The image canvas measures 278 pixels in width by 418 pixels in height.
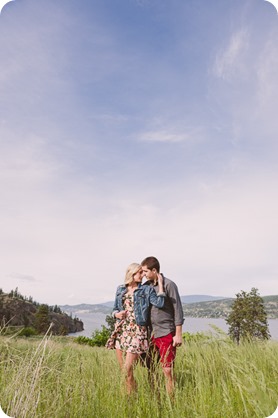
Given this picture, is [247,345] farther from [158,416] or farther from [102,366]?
[158,416]

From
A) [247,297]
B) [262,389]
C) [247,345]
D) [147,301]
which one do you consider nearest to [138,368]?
[147,301]

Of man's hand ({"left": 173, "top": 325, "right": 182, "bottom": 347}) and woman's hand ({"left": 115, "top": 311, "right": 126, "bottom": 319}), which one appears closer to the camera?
man's hand ({"left": 173, "top": 325, "right": 182, "bottom": 347})

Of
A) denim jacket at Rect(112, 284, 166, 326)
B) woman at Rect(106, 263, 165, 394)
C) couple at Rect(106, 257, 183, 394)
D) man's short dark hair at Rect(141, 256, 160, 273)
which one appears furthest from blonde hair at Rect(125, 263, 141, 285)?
man's short dark hair at Rect(141, 256, 160, 273)

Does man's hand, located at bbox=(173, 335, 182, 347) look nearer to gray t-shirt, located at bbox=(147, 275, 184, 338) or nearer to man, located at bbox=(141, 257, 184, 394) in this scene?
man, located at bbox=(141, 257, 184, 394)

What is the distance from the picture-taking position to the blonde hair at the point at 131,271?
4.71 metres

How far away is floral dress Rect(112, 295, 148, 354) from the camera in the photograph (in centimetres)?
433

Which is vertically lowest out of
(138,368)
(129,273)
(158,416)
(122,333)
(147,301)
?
(158,416)

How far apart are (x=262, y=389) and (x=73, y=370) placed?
2.66m

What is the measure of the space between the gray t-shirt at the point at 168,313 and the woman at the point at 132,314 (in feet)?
0.31

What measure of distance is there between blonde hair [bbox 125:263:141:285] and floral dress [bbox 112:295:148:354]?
0.19 meters

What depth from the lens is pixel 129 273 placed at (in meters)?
4.76

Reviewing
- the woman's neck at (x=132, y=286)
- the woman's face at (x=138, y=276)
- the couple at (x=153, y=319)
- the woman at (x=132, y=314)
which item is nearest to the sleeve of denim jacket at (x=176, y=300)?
the couple at (x=153, y=319)

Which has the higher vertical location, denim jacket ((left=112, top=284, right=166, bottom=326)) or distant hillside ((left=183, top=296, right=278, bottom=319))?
distant hillside ((left=183, top=296, right=278, bottom=319))

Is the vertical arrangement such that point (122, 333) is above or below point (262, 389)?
above
